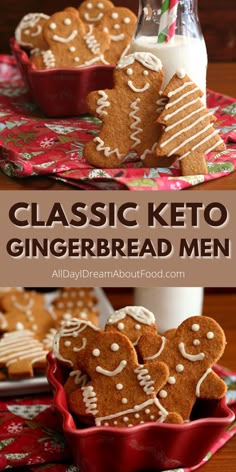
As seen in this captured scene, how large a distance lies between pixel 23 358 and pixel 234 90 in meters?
0.41

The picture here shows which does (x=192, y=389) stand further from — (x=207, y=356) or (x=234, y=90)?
(x=234, y=90)

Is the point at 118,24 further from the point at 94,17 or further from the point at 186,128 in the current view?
the point at 186,128

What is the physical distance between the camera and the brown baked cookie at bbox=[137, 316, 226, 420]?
35.1 inches

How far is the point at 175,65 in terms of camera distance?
0.88m

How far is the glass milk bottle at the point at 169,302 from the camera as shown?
113cm

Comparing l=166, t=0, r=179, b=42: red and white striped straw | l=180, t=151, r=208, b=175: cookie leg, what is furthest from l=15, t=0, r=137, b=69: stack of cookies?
l=180, t=151, r=208, b=175: cookie leg

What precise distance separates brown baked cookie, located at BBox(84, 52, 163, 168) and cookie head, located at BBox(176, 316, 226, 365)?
0.18 meters

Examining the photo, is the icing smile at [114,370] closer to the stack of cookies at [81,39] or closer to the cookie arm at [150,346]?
the cookie arm at [150,346]

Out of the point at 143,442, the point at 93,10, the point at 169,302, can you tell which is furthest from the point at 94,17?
the point at 143,442

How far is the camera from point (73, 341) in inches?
37.5

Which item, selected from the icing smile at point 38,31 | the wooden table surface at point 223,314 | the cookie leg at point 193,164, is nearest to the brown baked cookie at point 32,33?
the icing smile at point 38,31

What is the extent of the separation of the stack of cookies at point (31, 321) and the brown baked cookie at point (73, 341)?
12 cm

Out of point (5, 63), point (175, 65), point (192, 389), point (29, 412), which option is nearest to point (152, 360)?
point (192, 389)

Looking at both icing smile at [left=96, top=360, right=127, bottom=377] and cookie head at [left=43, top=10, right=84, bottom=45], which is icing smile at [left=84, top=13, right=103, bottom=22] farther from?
icing smile at [left=96, top=360, right=127, bottom=377]
